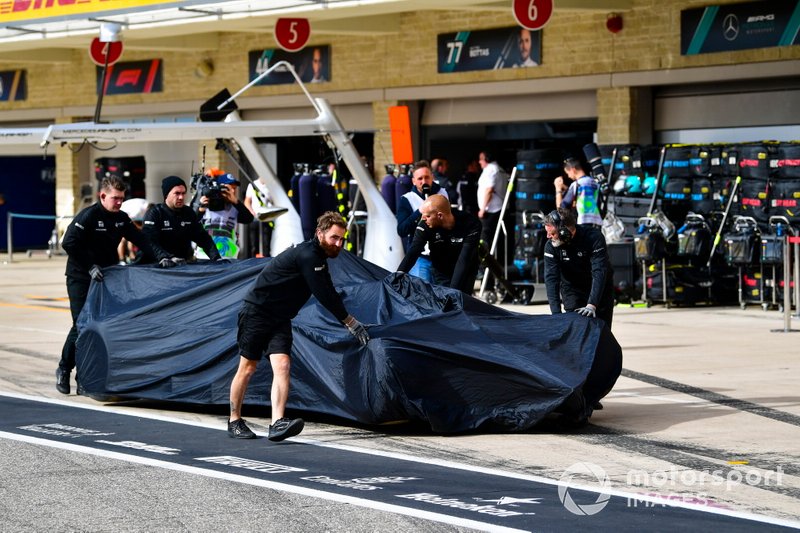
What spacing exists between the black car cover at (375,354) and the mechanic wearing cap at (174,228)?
101 centimetres

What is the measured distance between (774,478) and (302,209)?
14593 mm

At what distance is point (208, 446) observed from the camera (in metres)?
9.65

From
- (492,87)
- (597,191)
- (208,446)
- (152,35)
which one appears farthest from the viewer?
(152,35)

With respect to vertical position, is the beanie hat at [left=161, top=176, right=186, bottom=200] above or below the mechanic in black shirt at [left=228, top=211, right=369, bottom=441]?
above

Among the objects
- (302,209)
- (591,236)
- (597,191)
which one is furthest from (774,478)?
(302,209)

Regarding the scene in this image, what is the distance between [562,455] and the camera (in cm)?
931

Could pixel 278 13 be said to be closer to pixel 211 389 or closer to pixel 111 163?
pixel 111 163

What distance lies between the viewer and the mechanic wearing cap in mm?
12961

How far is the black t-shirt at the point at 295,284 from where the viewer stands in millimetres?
9750

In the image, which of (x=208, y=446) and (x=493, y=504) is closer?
(x=493, y=504)

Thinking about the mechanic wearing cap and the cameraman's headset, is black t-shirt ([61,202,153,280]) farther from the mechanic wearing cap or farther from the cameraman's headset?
the cameraman's headset

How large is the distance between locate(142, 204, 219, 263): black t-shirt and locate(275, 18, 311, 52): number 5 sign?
11276 millimetres

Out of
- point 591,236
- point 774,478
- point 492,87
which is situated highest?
point 492,87

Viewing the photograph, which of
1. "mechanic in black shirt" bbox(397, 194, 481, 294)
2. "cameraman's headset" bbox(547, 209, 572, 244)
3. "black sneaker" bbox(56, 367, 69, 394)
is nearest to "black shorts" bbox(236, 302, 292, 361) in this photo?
"mechanic in black shirt" bbox(397, 194, 481, 294)
